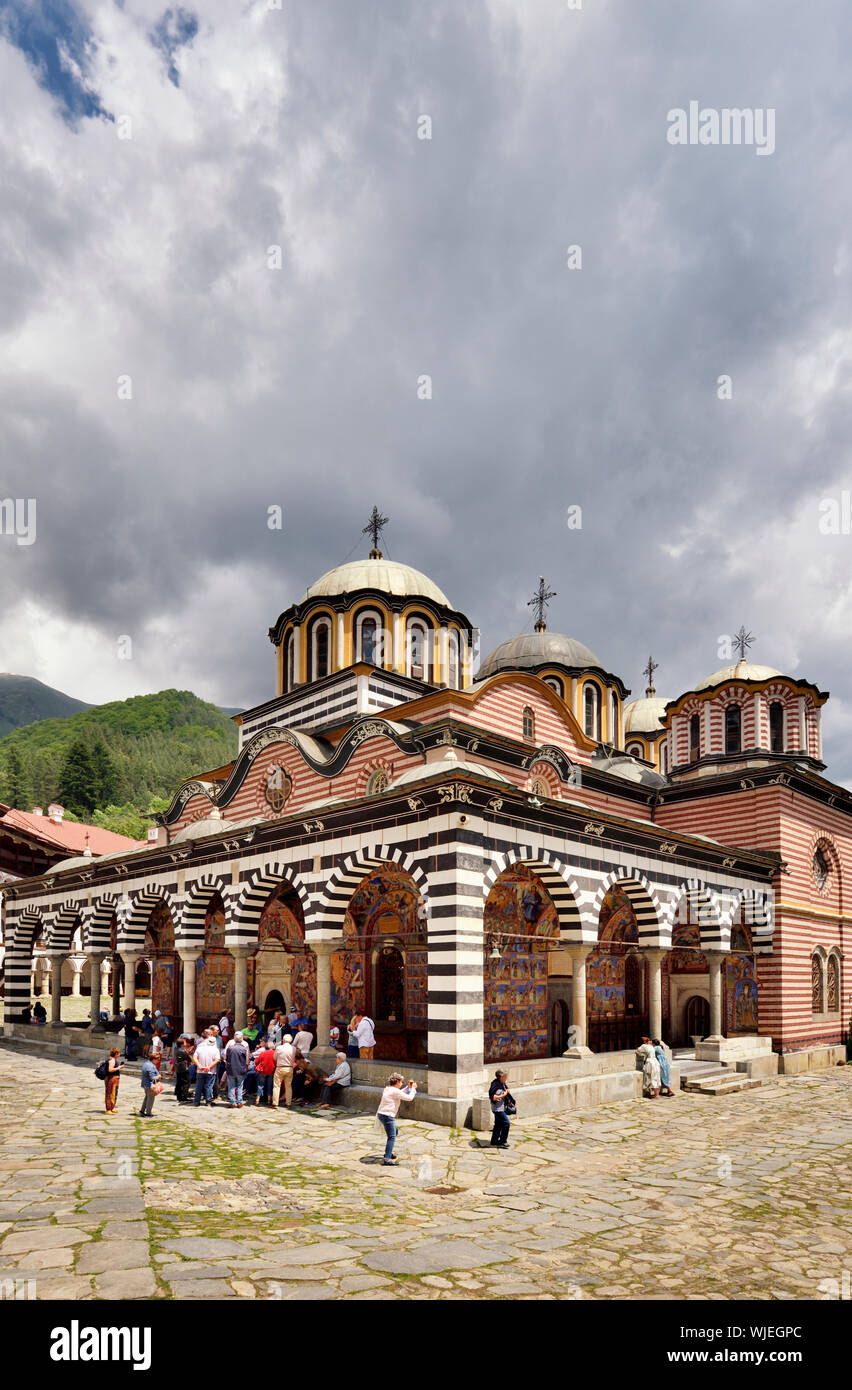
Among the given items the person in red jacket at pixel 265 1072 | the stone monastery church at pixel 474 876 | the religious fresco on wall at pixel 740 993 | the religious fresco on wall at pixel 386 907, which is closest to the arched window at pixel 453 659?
the stone monastery church at pixel 474 876

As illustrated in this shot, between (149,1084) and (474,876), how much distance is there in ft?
16.7

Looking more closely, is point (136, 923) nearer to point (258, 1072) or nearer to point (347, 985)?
point (347, 985)

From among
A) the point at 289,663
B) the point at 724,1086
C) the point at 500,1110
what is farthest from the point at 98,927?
the point at 500,1110

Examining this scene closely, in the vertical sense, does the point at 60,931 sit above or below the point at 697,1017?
above

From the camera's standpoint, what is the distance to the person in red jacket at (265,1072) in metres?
14.2

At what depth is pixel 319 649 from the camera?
24.6 metres

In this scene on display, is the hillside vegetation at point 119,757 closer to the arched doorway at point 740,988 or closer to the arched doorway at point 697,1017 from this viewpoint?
→ the arched doorway at point 697,1017

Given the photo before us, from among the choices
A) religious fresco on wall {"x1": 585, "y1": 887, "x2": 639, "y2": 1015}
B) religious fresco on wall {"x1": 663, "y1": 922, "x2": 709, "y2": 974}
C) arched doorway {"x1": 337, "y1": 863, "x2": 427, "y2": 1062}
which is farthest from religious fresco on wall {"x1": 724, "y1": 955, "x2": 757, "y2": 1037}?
arched doorway {"x1": 337, "y1": 863, "x2": 427, "y2": 1062}

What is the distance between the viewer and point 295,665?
81.5 ft

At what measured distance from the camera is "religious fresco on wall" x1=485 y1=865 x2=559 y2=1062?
54.4ft

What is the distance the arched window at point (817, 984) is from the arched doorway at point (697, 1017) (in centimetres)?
239

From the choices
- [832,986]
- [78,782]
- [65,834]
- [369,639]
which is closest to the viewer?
[832,986]

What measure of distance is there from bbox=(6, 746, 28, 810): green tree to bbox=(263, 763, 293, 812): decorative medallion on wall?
62712 millimetres
